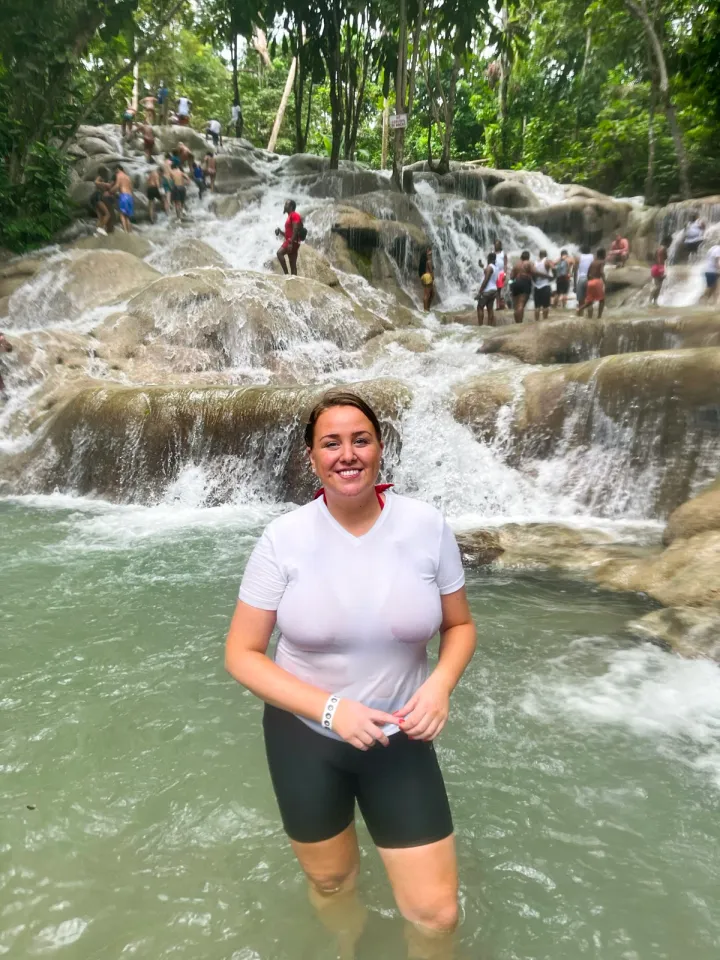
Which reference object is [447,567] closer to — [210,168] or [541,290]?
[541,290]

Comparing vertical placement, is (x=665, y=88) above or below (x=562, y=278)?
above

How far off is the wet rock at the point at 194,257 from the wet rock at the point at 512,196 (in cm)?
1021

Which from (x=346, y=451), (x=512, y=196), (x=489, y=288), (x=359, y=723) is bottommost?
(x=359, y=723)

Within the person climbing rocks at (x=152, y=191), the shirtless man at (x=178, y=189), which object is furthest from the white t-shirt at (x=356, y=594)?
the shirtless man at (x=178, y=189)

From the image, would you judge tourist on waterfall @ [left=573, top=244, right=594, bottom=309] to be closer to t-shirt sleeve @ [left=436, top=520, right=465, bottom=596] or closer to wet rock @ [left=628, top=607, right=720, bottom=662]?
wet rock @ [left=628, top=607, right=720, bottom=662]

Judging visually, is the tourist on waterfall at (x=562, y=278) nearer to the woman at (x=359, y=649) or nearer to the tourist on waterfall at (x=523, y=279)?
the tourist on waterfall at (x=523, y=279)

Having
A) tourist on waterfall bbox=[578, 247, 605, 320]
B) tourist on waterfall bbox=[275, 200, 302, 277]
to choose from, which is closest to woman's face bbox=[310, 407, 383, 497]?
tourist on waterfall bbox=[578, 247, 605, 320]

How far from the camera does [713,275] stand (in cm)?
1348

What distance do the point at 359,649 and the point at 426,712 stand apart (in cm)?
22

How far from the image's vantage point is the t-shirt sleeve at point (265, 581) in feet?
5.72

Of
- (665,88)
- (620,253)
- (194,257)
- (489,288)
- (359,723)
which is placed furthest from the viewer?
(665,88)

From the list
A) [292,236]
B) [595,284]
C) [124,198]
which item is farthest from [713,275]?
[124,198]

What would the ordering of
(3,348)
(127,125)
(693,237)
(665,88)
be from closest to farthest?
1. (3,348)
2. (693,237)
3. (665,88)
4. (127,125)

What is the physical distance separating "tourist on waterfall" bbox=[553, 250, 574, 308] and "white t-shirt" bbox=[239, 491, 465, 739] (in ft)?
48.8
